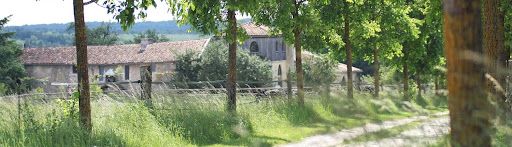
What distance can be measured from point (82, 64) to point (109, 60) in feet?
177

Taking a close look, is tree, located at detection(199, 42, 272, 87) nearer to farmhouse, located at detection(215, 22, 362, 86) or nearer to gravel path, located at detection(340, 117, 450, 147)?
farmhouse, located at detection(215, 22, 362, 86)

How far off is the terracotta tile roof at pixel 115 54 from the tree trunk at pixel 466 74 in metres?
52.7

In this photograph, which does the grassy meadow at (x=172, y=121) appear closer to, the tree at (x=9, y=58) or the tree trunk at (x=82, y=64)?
the tree trunk at (x=82, y=64)

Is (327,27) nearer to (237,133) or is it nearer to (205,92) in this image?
(205,92)

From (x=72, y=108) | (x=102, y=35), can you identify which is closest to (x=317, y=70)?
(x=72, y=108)

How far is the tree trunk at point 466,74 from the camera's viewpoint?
324cm

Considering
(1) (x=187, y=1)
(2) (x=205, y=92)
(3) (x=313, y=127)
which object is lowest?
(3) (x=313, y=127)

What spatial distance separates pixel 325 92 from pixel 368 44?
9.22m

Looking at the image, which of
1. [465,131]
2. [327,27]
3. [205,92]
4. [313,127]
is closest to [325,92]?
[327,27]

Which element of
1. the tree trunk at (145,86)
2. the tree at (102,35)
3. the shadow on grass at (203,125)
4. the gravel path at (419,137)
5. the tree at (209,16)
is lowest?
the shadow on grass at (203,125)

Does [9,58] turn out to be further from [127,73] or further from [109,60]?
[127,73]

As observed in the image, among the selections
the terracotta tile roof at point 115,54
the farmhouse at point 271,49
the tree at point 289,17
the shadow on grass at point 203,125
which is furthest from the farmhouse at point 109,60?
the shadow on grass at point 203,125

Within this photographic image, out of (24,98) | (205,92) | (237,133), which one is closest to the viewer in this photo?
(24,98)

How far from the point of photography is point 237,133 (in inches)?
496
